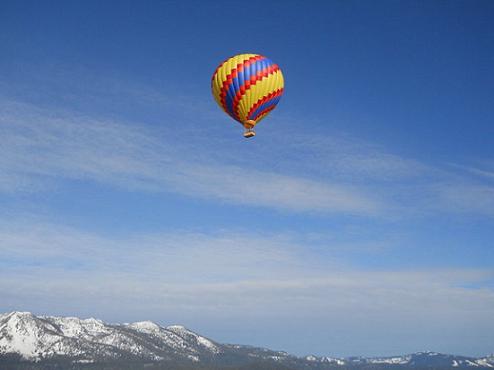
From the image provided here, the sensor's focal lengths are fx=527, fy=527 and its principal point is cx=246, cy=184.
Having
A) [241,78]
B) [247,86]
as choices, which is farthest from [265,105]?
[241,78]

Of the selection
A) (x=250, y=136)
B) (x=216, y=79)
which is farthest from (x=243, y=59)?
(x=250, y=136)

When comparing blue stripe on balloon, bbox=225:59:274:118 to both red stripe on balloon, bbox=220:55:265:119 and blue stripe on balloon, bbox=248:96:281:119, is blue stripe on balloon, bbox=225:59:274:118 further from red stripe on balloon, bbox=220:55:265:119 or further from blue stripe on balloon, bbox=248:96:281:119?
blue stripe on balloon, bbox=248:96:281:119

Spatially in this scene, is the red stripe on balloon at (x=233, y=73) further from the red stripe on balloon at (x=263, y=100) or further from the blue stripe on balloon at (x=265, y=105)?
the blue stripe on balloon at (x=265, y=105)

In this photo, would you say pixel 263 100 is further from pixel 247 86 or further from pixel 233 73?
pixel 233 73

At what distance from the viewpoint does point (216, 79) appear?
71438 millimetres

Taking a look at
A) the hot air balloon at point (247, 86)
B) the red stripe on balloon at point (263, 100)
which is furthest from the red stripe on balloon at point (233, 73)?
the red stripe on balloon at point (263, 100)

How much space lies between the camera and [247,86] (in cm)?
6900

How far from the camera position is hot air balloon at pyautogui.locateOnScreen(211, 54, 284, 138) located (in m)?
69.1

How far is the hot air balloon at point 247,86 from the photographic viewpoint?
6906cm

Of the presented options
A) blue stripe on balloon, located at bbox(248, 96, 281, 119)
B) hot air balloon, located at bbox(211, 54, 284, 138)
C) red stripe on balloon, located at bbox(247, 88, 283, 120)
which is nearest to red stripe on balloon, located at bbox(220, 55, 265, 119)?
hot air balloon, located at bbox(211, 54, 284, 138)

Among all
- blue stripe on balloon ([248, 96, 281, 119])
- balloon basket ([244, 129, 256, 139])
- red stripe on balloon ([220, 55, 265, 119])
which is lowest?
balloon basket ([244, 129, 256, 139])

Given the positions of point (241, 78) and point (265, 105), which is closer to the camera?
point (241, 78)

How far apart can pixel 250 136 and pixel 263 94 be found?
643 cm

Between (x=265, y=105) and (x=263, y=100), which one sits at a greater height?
(x=263, y=100)
